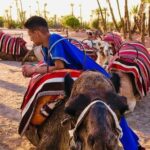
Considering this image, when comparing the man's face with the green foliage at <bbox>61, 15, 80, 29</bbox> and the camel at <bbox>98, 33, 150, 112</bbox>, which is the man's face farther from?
the green foliage at <bbox>61, 15, 80, 29</bbox>

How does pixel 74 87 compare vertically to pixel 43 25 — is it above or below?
below

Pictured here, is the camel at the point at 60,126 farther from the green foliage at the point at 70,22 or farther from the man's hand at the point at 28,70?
the green foliage at the point at 70,22

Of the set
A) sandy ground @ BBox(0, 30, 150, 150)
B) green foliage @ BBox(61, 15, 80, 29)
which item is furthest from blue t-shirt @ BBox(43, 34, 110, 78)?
green foliage @ BBox(61, 15, 80, 29)

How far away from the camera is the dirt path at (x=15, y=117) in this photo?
615 centimetres

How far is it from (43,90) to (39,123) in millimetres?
361

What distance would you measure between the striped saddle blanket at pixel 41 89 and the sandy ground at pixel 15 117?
116 cm

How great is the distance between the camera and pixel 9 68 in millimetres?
15094

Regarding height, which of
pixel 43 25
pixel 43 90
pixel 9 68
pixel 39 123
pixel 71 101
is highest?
pixel 43 25

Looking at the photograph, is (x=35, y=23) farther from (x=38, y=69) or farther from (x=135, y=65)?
(x=135, y=65)

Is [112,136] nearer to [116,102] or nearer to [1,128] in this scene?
[116,102]

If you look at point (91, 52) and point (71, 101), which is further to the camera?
point (91, 52)

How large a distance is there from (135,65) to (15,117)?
245 cm

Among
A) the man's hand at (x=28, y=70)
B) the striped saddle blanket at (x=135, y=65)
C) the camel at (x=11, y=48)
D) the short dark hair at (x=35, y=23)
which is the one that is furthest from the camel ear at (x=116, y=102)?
the camel at (x=11, y=48)

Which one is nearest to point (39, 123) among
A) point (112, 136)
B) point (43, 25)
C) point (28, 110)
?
point (28, 110)
